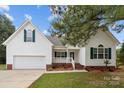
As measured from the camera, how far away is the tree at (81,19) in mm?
15945

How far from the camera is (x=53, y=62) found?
27359 millimetres

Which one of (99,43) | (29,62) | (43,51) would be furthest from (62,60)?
(99,43)

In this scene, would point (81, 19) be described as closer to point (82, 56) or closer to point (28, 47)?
point (82, 56)

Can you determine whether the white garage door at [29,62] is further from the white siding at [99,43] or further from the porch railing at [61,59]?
the white siding at [99,43]

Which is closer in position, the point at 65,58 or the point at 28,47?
the point at 28,47

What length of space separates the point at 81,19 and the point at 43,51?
10684mm

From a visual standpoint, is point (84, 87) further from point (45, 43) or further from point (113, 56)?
point (45, 43)

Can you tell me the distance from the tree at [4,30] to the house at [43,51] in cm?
36

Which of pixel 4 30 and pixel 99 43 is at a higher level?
pixel 4 30

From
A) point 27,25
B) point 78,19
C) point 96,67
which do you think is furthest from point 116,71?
point 27,25

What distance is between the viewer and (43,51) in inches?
1061

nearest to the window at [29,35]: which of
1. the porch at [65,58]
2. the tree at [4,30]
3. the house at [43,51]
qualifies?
the house at [43,51]

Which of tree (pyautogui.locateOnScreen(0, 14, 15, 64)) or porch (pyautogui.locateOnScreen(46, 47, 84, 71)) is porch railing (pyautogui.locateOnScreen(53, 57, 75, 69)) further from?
tree (pyautogui.locateOnScreen(0, 14, 15, 64))

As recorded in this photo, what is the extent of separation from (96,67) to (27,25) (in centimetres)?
723
